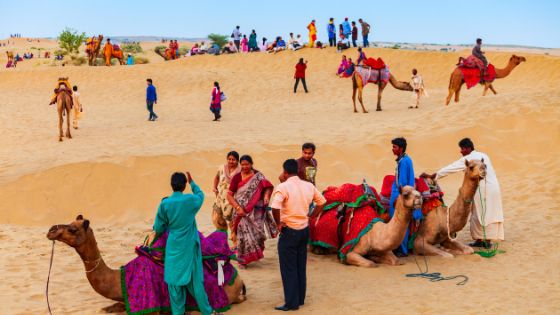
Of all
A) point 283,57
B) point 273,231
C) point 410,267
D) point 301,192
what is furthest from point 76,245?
point 283,57

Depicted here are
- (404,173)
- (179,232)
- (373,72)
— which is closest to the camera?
(179,232)

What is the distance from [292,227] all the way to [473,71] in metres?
15.4

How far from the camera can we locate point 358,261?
842 cm

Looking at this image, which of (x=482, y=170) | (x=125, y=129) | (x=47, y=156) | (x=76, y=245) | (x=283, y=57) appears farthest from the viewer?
(x=283, y=57)

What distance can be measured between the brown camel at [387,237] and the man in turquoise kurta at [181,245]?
2637 millimetres

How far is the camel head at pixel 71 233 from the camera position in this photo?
6258 mm

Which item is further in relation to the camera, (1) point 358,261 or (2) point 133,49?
(2) point 133,49

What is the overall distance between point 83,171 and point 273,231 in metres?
5.66

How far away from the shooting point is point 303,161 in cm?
878

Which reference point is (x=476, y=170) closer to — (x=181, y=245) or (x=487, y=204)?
(x=487, y=204)

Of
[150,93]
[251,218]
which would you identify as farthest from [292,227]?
[150,93]

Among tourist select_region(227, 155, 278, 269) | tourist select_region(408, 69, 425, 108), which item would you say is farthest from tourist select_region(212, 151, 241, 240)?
tourist select_region(408, 69, 425, 108)

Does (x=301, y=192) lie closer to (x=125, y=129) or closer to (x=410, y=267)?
(x=410, y=267)

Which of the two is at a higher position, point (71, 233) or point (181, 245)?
point (71, 233)
